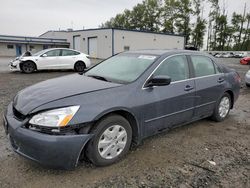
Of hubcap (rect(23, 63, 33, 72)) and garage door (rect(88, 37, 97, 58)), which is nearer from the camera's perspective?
hubcap (rect(23, 63, 33, 72))

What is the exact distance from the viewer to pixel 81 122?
8.36 ft

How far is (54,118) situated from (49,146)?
31 cm

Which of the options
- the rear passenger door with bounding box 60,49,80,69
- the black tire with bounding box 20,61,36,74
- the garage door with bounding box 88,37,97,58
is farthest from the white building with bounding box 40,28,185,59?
the black tire with bounding box 20,61,36,74

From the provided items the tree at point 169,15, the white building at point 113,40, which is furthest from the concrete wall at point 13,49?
the tree at point 169,15

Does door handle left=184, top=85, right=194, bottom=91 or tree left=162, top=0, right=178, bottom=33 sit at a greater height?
tree left=162, top=0, right=178, bottom=33

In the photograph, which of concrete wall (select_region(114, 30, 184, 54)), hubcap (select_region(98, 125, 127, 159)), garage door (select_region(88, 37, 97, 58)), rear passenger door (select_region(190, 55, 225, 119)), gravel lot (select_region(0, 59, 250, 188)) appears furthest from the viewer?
garage door (select_region(88, 37, 97, 58))

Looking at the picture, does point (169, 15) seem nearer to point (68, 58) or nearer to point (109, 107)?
point (68, 58)

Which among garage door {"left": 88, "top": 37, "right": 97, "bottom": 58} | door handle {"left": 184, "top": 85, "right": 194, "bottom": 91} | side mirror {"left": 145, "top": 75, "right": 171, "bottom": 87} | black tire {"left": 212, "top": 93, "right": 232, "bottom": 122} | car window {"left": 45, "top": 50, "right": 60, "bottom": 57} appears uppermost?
garage door {"left": 88, "top": 37, "right": 97, "bottom": 58}

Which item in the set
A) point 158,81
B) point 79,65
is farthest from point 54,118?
point 79,65

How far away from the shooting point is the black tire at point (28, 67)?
1198 centimetres

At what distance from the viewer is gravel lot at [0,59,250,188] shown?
8.66ft

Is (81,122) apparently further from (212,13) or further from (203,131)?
(212,13)

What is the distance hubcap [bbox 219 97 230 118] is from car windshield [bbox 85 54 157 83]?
2.12 meters

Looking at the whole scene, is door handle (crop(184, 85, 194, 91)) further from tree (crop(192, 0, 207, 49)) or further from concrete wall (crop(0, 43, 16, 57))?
tree (crop(192, 0, 207, 49))
